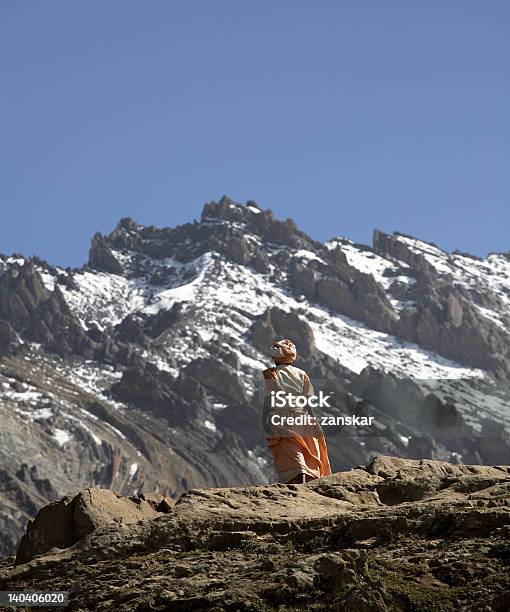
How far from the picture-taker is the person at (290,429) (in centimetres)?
1984

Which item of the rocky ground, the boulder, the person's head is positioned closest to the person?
the person's head

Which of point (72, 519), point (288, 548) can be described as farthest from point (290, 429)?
point (288, 548)

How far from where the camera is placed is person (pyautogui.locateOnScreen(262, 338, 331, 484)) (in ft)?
65.1

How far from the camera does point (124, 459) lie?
163 m

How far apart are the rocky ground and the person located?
203 cm

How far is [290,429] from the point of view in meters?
20.0

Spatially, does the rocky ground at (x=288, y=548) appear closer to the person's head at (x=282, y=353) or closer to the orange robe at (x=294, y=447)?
the orange robe at (x=294, y=447)

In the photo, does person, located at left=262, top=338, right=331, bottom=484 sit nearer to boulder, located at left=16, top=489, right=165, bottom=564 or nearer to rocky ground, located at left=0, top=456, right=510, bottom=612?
rocky ground, located at left=0, top=456, right=510, bottom=612

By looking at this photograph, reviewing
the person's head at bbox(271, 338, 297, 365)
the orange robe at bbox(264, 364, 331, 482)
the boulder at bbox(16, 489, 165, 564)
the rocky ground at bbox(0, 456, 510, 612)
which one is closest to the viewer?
the rocky ground at bbox(0, 456, 510, 612)

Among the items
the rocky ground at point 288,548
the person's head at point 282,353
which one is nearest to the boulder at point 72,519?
the rocky ground at point 288,548

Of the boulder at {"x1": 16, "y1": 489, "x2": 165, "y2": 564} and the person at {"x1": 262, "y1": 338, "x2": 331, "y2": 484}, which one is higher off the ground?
the person at {"x1": 262, "y1": 338, "x2": 331, "y2": 484}

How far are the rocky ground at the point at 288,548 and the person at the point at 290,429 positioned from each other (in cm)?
203

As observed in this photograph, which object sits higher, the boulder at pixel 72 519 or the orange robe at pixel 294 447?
the orange robe at pixel 294 447

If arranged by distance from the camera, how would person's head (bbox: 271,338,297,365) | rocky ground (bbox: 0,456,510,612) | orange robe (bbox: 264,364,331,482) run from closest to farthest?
rocky ground (bbox: 0,456,510,612), orange robe (bbox: 264,364,331,482), person's head (bbox: 271,338,297,365)
